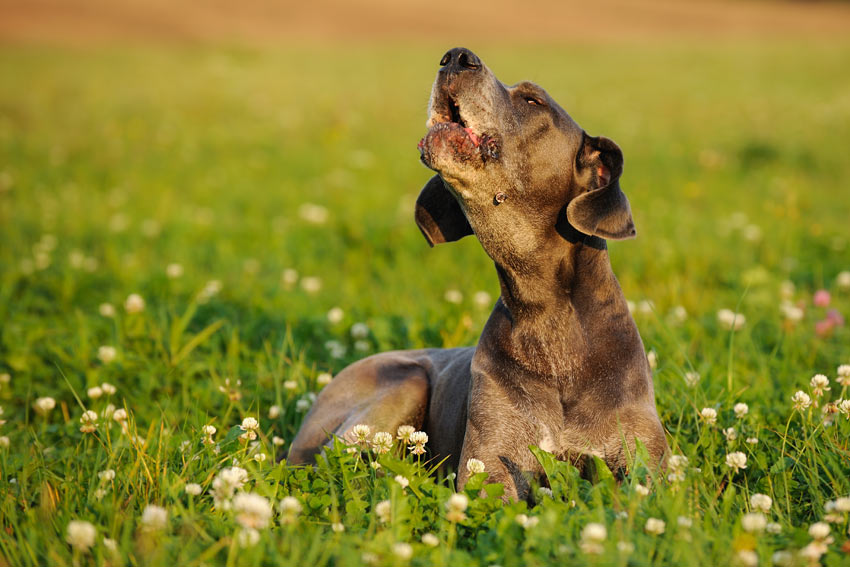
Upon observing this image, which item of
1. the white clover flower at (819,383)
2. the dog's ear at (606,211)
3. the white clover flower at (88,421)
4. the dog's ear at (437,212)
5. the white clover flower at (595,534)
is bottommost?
the white clover flower at (88,421)

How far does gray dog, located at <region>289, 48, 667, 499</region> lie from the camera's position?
356 cm

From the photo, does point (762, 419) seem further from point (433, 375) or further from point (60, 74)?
point (60, 74)

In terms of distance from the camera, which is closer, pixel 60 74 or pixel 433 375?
pixel 433 375

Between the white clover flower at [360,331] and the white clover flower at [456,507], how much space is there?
108 inches

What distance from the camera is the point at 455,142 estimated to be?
11.5 feet

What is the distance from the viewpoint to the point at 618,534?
274cm

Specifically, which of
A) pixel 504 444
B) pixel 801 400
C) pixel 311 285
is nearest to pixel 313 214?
pixel 311 285

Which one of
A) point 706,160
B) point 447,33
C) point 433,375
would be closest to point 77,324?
point 433,375

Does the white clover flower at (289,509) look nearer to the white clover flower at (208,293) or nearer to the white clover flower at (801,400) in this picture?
the white clover flower at (801,400)

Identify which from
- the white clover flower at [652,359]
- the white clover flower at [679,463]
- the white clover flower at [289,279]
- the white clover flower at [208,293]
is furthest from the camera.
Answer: the white clover flower at [289,279]

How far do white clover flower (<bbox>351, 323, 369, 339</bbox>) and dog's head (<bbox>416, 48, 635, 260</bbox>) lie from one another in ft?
6.58

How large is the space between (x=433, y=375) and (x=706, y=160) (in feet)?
29.2

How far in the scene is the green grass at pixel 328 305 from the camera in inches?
116

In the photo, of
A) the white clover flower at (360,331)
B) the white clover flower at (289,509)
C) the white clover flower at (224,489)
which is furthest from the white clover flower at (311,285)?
the white clover flower at (289,509)
